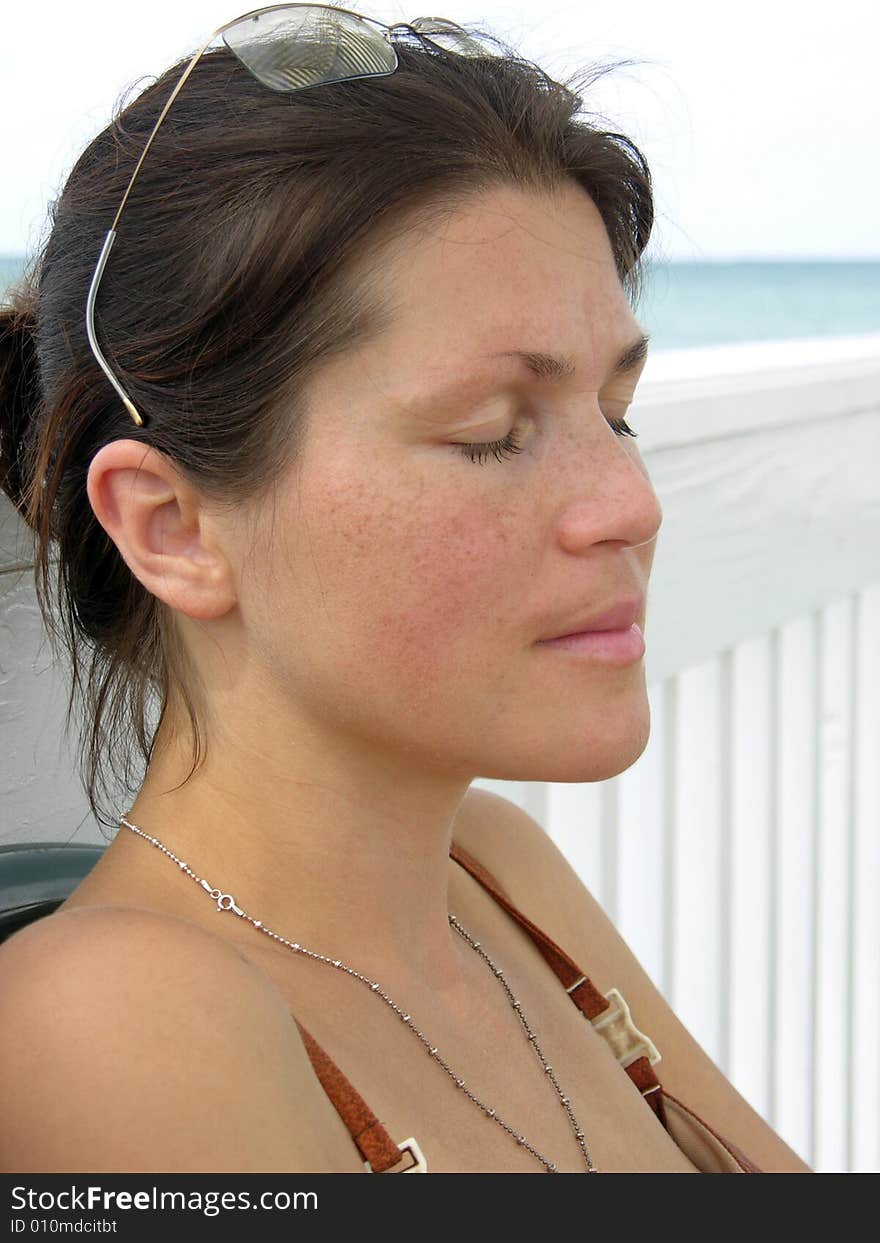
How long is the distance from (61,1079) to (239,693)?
377 millimetres

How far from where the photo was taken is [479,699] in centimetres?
96

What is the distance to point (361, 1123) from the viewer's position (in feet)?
2.72

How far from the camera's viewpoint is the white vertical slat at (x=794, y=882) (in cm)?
241

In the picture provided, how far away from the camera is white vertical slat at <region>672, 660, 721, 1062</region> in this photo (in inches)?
86.7

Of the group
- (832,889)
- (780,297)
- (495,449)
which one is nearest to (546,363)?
(495,449)

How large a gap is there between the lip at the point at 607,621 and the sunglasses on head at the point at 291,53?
36 centimetres

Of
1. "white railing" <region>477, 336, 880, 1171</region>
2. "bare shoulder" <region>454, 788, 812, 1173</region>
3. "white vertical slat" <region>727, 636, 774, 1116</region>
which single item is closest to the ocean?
"white railing" <region>477, 336, 880, 1171</region>

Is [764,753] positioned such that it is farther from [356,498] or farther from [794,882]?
[356,498]

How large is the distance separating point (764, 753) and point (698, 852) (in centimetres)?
24

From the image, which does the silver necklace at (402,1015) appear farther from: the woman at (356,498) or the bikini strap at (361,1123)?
the bikini strap at (361,1123)

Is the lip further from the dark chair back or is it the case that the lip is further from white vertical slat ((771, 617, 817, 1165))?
white vertical slat ((771, 617, 817, 1165))
